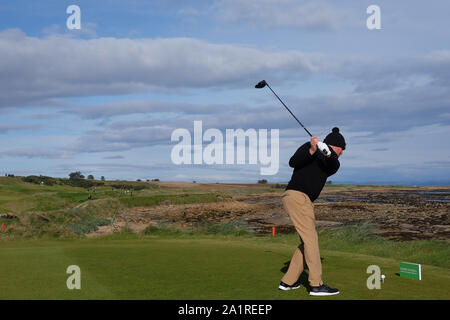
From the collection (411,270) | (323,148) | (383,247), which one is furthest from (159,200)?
(323,148)

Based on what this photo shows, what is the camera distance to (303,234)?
27.7ft

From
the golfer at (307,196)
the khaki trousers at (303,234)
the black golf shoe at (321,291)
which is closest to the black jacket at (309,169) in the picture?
the golfer at (307,196)

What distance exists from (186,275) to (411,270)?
4340 millimetres

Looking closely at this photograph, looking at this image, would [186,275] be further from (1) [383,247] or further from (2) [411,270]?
(1) [383,247]

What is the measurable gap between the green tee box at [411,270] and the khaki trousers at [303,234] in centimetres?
231

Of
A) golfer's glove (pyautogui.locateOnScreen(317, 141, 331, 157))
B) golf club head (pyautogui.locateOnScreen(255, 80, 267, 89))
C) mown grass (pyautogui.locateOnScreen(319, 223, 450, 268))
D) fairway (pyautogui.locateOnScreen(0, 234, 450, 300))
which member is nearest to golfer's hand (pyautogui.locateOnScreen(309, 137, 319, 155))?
golfer's glove (pyautogui.locateOnScreen(317, 141, 331, 157))

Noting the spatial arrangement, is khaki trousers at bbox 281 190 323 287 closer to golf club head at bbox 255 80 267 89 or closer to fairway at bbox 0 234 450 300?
fairway at bbox 0 234 450 300

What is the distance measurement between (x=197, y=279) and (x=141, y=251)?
5.09m

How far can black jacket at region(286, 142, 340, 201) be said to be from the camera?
839 centimetres

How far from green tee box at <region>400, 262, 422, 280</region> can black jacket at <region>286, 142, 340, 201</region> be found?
2587 mm

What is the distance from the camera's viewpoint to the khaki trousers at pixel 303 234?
8.31 meters

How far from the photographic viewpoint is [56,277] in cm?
991
